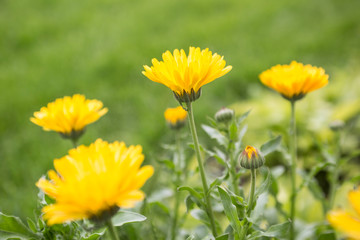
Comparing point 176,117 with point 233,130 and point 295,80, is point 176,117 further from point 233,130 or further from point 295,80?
point 295,80

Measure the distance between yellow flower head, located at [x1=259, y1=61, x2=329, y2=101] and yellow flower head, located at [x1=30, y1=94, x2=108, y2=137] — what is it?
63cm

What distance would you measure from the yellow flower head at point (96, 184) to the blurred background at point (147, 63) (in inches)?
48.9

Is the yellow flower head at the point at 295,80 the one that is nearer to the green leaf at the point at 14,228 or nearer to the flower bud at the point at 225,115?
the flower bud at the point at 225,115

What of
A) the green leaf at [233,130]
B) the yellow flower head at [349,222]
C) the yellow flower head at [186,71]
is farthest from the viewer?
the green leaf at [233,130]

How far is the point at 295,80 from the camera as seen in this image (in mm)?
1161

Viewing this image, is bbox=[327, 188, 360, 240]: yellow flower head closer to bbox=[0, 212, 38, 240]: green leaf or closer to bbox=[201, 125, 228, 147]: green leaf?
bbox=[201, 125, 228, 147]: green leaf

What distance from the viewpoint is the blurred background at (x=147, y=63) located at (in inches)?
103

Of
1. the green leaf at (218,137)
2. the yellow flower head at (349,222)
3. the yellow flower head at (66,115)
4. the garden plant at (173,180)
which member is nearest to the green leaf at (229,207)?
the garden plant at (173,180)

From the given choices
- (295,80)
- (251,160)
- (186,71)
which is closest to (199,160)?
(251,160)

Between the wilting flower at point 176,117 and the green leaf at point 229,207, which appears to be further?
the wilting flower at point 176,117

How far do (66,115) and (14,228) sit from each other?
37 cm

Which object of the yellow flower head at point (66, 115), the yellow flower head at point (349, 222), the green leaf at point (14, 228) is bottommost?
the green leaf at point (14, 228)

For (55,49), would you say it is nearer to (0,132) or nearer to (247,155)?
(0,132)

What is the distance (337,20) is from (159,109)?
3042mm
